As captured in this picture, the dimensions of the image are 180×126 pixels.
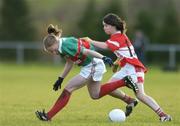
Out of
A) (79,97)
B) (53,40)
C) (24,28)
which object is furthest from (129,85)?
(24,28)

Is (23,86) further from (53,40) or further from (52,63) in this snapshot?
(52,63)

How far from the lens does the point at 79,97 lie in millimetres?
18062

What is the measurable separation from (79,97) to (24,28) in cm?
3382

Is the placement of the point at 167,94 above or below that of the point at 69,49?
below

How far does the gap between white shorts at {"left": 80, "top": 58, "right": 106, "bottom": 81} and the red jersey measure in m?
0.33

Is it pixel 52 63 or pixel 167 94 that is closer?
pixel 167 94

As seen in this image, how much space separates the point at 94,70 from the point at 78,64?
28 centimetres

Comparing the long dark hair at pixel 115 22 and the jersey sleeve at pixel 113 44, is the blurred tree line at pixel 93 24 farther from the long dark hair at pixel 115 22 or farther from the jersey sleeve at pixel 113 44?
the jersey sleeve at pixel 113 44

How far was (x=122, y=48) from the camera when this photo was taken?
462 inches

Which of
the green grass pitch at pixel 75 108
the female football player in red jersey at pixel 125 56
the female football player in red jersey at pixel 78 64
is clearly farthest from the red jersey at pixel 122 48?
the green grass pitch at pixel 75 108

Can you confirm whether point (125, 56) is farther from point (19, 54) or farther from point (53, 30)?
point (19, 54)

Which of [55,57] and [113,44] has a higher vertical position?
[113,44]

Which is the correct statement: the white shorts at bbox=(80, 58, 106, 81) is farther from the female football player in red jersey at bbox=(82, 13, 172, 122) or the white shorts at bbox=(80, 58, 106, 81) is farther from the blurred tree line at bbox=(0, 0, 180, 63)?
the blurred tree line at bbox=(0, 0, 180, 63)

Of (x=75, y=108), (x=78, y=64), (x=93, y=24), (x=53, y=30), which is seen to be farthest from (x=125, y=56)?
(x=93, y=24)
